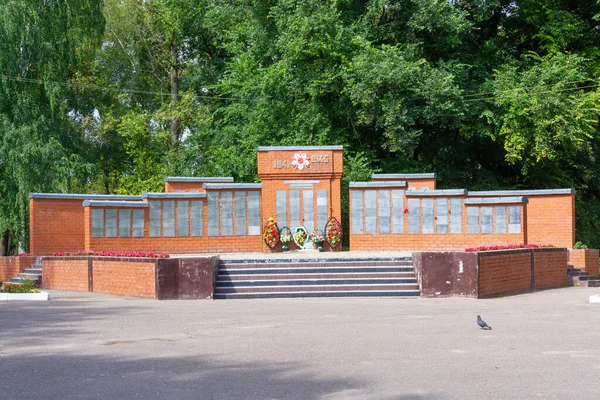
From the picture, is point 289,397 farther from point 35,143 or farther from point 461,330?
point 35,143

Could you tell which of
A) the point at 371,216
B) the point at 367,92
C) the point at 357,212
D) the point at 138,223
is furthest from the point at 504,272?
the point at 138,223

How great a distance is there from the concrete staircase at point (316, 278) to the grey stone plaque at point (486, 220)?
Result: 564 centimetres

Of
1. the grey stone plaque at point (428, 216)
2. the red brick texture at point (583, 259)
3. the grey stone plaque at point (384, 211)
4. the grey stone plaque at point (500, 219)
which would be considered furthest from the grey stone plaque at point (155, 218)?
the red brick texture at point (583, 259)

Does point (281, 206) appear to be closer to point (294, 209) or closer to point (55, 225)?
point (294, 209)

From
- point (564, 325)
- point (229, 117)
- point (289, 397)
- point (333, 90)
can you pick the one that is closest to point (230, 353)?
point (289, 397)

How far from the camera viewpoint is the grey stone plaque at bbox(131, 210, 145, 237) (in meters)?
25.0

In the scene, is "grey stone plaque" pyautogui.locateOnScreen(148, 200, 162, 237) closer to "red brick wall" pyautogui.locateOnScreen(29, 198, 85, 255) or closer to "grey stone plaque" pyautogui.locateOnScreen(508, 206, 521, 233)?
"red brick wall" pyautogui.locateOnScreen(29, 198, 85, 255)

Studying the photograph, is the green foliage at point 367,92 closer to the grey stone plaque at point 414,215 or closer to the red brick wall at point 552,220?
the grey stone plaque at point 414,215

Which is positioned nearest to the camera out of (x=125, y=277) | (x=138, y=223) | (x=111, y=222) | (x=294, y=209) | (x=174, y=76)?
(x=125, y=277)

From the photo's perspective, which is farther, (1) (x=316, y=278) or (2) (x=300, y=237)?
(2) (x=300, y=237)

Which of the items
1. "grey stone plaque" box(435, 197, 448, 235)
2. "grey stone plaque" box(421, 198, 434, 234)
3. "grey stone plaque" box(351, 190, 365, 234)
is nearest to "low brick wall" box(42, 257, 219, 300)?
"grey stone plaque" box(351, 190, 365, 234)

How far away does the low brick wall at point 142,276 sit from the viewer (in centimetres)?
1778

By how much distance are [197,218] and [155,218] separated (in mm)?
1360

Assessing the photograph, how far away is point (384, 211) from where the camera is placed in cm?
2553
